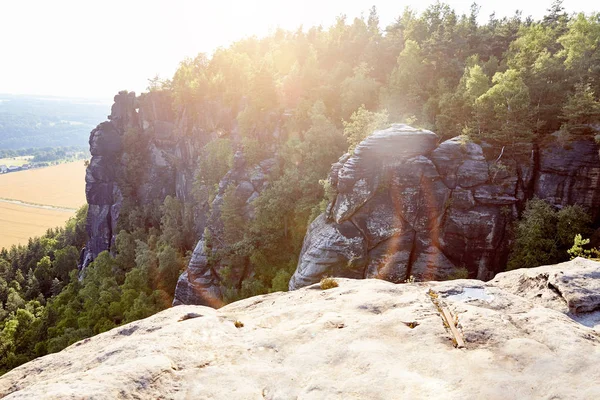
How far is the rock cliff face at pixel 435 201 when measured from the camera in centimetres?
3319

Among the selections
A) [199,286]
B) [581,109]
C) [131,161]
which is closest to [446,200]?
[581,109]

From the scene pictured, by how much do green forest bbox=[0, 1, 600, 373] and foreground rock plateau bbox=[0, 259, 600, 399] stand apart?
21954 mm

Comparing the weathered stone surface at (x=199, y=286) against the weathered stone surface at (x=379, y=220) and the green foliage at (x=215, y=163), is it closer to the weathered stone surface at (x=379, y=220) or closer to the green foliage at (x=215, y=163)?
the green foliage at (x=215, y=163)

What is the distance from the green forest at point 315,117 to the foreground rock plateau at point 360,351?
21954mm

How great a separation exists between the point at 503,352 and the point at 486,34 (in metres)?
74.9

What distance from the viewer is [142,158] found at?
99375 millimetres

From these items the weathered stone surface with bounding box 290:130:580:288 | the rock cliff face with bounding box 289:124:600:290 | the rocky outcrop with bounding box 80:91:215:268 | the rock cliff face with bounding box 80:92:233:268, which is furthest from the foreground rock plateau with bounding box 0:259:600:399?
the rocky outcrop with bounding box 80:91:215:268

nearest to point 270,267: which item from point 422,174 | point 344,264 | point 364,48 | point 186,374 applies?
point 344,264

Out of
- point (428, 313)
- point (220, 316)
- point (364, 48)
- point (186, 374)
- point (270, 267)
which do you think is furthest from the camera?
point (364, 48)

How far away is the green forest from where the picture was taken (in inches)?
1405

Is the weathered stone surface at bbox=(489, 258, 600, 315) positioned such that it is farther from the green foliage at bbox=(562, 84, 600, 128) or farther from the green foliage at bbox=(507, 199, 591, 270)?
the green foliage at bbox=(562, 84, 600, 128)

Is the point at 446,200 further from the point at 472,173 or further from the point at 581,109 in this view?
the point at 581,109

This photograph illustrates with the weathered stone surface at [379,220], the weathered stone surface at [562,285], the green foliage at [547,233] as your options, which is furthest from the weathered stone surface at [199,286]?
the weathered stone surface at [562,285]

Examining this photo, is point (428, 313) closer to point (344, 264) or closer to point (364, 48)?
point (344, 264)
